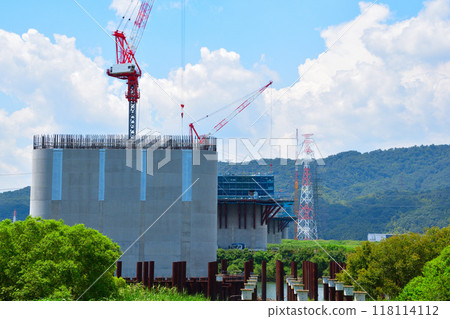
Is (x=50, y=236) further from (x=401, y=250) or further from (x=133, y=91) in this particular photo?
(x=133, y=91)

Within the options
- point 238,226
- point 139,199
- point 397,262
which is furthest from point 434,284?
point 238,226

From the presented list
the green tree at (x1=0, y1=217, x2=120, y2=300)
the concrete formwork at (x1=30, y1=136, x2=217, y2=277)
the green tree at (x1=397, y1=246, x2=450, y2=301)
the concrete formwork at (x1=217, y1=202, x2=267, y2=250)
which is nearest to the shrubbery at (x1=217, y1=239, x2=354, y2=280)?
the concrete formwork at (x1=217, y1=202, x2=267, y2=250)

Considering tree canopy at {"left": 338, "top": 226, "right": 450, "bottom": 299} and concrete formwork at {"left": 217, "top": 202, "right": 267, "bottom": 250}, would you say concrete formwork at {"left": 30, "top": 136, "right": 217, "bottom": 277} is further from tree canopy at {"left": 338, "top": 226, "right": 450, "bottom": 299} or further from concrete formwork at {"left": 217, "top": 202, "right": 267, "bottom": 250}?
concrete formwork at {"left": 217, "top": 202, "right": 267, "bottom": 250}

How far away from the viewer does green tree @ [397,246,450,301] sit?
1182 inches

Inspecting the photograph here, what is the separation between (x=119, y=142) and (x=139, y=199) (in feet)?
24.3

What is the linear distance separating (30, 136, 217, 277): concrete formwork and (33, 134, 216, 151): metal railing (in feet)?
2.97

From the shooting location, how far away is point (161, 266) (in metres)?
61.4

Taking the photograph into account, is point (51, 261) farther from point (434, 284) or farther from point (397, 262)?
point (397, 262)

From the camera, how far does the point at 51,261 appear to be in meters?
30.4

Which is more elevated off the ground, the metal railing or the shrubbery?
the metal railing
